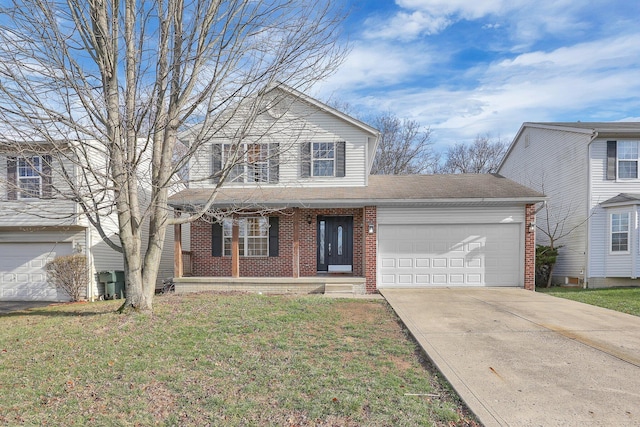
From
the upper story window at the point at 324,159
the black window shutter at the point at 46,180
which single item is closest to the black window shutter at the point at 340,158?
the upper story window at the point at 324,159

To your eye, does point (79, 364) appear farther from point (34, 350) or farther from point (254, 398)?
point (254, 398)

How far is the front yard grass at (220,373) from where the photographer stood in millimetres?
3568

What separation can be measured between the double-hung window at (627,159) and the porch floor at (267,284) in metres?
10.1

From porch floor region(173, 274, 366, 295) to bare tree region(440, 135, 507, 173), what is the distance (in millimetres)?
23586

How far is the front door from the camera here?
1236cm

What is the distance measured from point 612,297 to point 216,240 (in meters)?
12.0

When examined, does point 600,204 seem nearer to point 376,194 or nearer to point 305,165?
point 376,194

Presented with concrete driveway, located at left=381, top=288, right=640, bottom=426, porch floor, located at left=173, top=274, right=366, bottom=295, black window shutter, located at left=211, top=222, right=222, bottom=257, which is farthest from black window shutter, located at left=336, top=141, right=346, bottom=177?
concrete driveway, located at left=381, top=288, right=640, bottom=426

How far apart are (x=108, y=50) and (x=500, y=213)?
10899 mm

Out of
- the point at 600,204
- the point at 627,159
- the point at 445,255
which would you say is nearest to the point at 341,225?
the point at 445,255

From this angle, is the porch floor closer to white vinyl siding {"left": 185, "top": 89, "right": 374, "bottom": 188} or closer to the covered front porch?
the covered front porch

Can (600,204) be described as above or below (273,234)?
above

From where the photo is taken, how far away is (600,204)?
1268cm

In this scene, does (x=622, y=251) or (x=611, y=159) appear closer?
(x=622, y=251)
